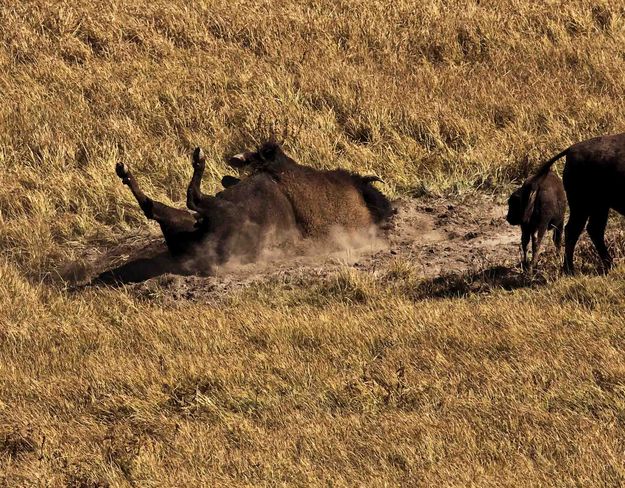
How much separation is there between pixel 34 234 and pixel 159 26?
575 centimetres

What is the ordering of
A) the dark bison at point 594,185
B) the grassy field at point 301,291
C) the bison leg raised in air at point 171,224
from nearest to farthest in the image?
the grassy field at point 301,291 → the dark bison at point 594,185 → the bison leg raised in air at point 171,224

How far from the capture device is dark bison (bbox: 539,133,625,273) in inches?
355

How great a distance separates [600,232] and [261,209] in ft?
9.83

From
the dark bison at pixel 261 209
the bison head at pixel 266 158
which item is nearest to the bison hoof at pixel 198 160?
the dark bison at pixel 261 209

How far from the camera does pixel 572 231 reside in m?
9.34

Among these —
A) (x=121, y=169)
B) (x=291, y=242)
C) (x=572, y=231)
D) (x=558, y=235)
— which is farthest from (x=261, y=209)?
(x=572, y=231)

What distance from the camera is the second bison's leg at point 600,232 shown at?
9.38 metres

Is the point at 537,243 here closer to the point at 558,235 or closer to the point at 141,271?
the point at 558,235

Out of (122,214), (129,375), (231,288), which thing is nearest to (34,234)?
(122,214)

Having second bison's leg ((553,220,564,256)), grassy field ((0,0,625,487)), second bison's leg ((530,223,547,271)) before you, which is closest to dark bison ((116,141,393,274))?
grassy field ((0,0,625,487))

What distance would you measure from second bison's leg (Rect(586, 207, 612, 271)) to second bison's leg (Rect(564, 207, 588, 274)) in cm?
10

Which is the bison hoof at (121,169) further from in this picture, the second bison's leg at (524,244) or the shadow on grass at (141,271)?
the second bison's leg at (524,244)

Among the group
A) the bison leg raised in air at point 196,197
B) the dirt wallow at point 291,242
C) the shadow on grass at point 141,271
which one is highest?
the bison leg raised in air at point 196,197

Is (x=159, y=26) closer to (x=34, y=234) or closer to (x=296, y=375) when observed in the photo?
(x=34, y=234)
